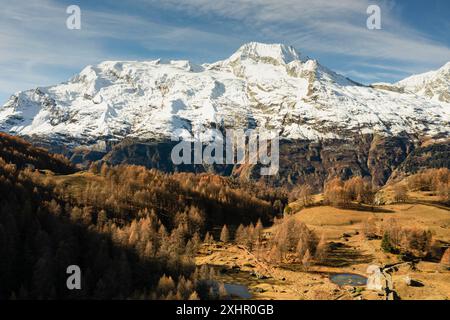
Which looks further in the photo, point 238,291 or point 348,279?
point 348,279

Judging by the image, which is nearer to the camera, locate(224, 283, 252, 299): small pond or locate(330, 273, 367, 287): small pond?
locate(224, 283, 252, 299): small pond

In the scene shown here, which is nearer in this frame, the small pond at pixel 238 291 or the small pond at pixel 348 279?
the small pond at pixel 238 291

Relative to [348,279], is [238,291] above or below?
below
